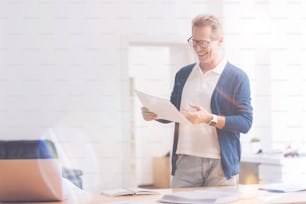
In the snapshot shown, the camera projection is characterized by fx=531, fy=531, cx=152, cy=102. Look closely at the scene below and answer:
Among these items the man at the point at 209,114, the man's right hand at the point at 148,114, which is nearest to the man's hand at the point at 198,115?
the man at the point at 209,114

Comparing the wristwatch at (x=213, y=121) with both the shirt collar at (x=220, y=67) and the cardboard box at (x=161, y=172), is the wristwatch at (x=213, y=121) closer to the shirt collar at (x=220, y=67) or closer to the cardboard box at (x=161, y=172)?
the shirt collar at (x=220, y=67)

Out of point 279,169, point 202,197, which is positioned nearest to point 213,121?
point 202,197

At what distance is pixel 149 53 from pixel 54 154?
2.54 metres

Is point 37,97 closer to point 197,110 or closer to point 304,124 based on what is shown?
point 304,124

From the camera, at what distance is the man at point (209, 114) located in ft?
6.33

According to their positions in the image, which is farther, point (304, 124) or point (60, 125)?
point (60, 125)

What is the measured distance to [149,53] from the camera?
263 inches

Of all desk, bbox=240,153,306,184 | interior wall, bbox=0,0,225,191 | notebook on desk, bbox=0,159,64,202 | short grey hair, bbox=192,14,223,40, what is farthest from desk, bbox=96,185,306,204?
interior wall, bbox=0,0,225,191

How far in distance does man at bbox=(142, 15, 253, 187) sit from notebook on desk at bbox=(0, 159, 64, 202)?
572 millimetres

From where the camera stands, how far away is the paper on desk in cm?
177

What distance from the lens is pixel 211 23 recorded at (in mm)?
2094

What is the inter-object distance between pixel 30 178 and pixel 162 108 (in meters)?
0.56

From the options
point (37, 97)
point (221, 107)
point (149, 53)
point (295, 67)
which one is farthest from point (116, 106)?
point (221, 107)

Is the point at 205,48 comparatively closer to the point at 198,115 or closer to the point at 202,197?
the point at 198,115
